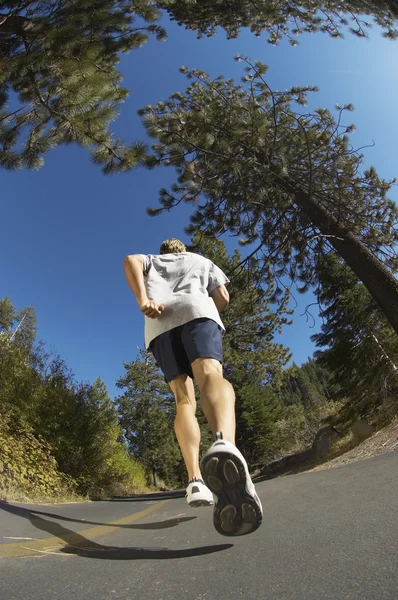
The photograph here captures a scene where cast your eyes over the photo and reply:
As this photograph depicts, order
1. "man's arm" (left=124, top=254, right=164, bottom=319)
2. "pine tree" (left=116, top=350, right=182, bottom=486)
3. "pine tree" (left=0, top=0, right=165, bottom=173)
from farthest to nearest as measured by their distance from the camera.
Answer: "pine tree" (left=116, top=350, right=182, bottom=486)
"pine tree" (left=0, top=0, right=165, bottom=173)
"man's arm" (left=124, top=254, right=164, bottom=319)

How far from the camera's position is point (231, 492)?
144 centimetres

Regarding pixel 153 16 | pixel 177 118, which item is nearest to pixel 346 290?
pixel 177 118

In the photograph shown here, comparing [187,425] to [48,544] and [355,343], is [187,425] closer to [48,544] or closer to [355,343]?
[48,544]

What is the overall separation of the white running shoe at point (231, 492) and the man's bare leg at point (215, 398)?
0.11m

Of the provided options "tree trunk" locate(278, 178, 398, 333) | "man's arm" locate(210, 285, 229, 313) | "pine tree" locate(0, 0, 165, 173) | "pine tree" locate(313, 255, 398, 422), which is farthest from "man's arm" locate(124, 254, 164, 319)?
"pine tree" locate(313, 255, 398, 422)

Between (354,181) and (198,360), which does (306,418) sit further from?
(198,360)

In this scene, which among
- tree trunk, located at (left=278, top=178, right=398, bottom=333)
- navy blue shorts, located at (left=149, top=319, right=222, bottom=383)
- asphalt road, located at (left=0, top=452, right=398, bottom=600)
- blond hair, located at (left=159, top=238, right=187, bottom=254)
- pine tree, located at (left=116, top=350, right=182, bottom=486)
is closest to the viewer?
asphalt road, located at (left=0, top=452, right=398, bottom=600)

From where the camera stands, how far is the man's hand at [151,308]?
1945 millimetres

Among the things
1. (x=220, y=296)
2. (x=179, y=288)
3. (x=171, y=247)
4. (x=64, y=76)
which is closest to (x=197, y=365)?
(x=179, y=288)

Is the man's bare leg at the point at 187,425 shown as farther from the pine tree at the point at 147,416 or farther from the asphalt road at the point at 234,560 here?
the pine tree at the point at 147,416

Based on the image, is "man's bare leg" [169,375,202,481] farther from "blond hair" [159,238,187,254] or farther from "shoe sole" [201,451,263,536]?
"blond hair" [159,238,187,254]

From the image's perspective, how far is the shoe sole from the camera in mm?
1406

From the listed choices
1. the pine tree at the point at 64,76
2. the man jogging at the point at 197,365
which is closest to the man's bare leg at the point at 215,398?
the man jogging at the point at 197,365

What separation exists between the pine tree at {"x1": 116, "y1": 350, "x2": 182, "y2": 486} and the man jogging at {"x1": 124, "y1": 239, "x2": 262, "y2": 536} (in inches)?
1109
